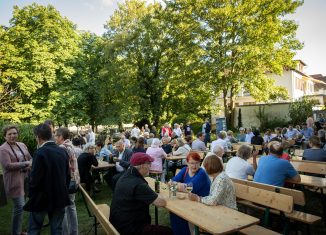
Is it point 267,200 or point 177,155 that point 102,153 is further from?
point 267,200

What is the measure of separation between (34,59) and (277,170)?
68.0 feet

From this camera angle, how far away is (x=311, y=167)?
6656mm

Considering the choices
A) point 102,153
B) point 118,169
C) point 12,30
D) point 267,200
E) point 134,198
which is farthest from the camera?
point 12,30

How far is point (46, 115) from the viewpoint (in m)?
22.5

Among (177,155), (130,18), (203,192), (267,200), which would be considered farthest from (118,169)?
(130,18)

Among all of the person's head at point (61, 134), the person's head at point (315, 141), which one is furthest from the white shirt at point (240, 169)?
the person's head at point (61, 134)

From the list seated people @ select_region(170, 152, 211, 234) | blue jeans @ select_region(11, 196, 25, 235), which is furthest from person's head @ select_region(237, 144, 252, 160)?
blue jeans @ select_region(11, 196, 25, 235)

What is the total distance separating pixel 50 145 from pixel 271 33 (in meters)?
22.5

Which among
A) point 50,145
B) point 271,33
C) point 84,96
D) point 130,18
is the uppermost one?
point 130,18

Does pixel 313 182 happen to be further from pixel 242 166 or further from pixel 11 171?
pixel 11 171

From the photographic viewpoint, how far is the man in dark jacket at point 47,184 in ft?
12.1

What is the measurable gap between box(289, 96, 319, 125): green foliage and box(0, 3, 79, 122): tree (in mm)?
19233

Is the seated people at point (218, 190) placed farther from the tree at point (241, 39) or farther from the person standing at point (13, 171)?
the tree at point (241, 39)

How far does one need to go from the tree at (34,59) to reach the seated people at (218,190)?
19906mm
